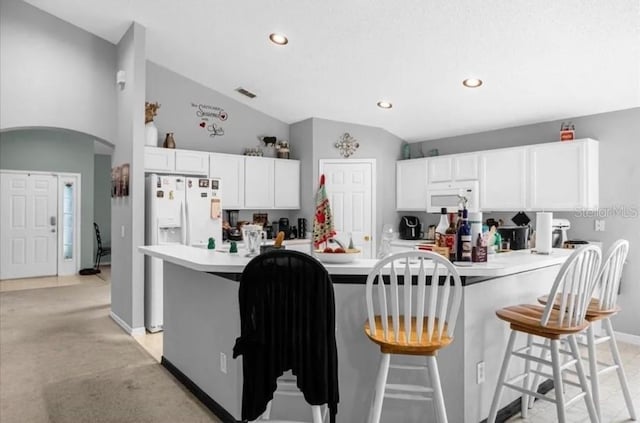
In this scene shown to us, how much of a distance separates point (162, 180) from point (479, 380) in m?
3.60

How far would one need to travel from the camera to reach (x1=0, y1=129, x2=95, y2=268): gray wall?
7117 millimetres

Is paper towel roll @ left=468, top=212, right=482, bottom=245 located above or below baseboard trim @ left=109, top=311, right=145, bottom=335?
above

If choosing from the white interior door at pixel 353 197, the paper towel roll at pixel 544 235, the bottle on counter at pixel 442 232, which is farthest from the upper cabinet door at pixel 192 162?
the paper towel roll at pixel 544 235

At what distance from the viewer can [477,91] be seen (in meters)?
4.25

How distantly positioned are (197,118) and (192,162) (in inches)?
29.0

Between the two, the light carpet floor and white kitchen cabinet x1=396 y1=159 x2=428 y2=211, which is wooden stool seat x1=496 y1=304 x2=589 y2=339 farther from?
white kitchen cabinet x1=396 y1=159 x2=428 y2=211

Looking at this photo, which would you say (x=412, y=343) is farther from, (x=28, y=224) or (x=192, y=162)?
(x=28, y=224)

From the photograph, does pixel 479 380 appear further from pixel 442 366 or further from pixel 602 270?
pixel 602 270

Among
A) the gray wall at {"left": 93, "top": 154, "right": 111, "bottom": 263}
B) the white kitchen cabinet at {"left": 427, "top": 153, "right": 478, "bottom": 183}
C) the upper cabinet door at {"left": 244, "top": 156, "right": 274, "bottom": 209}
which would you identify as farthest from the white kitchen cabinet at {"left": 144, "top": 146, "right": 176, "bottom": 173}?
the gray wall at {"left": 93, "top": 154, "right": 111, "bottom": 263}

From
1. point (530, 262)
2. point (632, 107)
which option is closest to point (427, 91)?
point (632, 107)

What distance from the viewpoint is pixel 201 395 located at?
2.70m

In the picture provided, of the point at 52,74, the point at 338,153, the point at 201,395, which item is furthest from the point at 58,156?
the point at 201,395

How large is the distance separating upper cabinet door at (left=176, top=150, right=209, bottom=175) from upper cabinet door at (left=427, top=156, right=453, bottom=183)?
299 centimetres

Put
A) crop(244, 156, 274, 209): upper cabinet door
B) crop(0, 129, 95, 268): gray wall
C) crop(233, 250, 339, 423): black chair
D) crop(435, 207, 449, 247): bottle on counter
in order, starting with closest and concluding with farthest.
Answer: crop(233, 250, 339, 423): black chair → crop(435, 207, 449, 247): bottle on counter → crop(244, 156, 274, 209): upper cabinet door → crop(0, 129, 95, 268): gray wall
